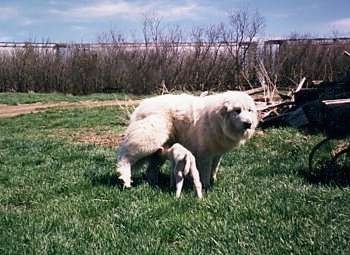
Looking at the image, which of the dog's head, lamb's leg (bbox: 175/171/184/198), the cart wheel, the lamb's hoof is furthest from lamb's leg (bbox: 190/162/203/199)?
the cart wheel

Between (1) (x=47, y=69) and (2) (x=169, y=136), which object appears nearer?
(2) (x=169, y=136)

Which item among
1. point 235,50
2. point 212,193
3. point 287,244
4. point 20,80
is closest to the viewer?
point 287,244

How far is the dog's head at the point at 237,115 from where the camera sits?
7.21m

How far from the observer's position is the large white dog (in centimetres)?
733

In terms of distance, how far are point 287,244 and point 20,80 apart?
1356 inches

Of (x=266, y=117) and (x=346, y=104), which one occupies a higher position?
(x=346, y=104)

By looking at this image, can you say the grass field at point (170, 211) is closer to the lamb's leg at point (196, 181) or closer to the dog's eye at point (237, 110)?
the lamb's leg at point (196, 181)

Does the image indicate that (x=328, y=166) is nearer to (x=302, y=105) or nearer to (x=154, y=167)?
(x=154, y=167)

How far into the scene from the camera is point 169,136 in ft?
26.1

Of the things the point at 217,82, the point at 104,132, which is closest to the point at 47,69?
the point at 217,82

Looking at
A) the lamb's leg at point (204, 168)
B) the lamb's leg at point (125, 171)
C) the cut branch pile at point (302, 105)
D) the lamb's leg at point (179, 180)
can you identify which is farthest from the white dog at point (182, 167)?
the cut branch pile at point (302, 105)

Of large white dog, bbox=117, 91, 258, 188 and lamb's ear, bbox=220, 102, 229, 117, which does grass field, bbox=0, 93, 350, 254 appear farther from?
lamb's ear, bbox=220, 102, 229, 117

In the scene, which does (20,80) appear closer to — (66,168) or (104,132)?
(104,132)

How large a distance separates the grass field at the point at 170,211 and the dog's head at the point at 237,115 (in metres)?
0.74
